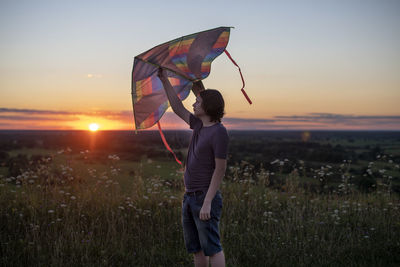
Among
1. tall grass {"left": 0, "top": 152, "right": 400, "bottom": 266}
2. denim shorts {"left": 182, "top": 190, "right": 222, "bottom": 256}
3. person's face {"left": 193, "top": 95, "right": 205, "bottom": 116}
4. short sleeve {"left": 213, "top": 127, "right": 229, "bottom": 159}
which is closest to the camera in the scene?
short sleeve {"left": 213, "top": 127, "right": 229, "bottom": 159}

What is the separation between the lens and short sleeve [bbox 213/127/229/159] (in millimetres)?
2511

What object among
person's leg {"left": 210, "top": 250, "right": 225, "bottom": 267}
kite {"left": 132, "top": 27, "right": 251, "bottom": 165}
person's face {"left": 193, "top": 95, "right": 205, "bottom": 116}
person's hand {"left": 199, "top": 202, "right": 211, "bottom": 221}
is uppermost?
kite {"left": 132, "top": 27, "right": 251, "bottom": 165}

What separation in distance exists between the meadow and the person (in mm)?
676

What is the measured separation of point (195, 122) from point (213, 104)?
0.29 m

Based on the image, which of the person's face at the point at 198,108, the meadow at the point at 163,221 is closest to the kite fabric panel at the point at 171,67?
the person's face at the point at 198,108

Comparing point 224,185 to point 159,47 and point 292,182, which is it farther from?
point 159,47

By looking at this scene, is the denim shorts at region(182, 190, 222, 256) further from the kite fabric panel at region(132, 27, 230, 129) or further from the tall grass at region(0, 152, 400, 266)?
the tall grass at region(0, 152, 400, 266)

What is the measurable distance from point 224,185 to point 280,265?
2975 millimetres

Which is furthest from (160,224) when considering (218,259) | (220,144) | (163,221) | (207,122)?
(220,144)

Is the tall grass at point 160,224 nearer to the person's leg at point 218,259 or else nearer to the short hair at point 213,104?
the person's leg at point 218,259

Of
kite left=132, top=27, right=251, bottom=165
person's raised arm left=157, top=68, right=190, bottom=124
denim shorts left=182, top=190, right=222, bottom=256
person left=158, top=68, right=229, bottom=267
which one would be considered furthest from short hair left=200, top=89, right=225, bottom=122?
denim shorts left=182, top=190, right=222, bottom=256

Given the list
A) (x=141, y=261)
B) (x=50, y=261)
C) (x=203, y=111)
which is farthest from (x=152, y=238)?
(x=203, y=111)

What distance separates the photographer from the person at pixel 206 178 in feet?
8.30

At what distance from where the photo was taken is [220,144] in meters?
2.52
